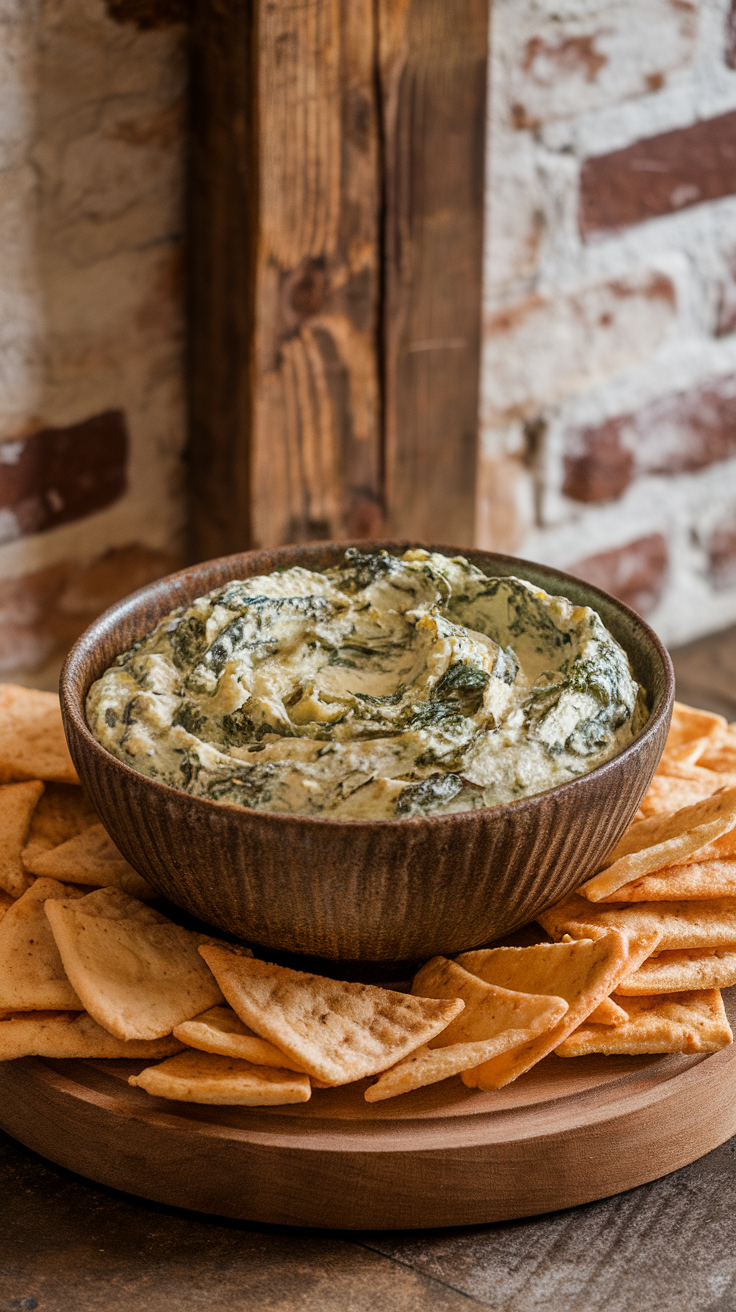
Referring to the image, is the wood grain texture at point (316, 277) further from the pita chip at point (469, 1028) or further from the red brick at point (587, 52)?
the pita chip at point (469, 1028)

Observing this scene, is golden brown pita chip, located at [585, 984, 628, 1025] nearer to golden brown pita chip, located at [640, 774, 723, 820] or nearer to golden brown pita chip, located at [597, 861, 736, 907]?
golden brown pita chip, located at [597, 861, 736, 907]

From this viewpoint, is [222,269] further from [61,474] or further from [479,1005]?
[479,1005]

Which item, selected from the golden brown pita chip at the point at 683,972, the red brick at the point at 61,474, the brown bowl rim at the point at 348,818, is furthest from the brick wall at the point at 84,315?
the golden brown pita chip at the point at 683,972

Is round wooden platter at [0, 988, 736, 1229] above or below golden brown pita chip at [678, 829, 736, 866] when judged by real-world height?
below

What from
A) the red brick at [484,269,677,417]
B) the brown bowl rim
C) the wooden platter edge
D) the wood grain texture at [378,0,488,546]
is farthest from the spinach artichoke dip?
the red brick at [484,269,677,417]

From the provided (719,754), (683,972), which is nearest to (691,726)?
(719,754)

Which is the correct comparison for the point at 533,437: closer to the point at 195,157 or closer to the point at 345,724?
the point at 195,157

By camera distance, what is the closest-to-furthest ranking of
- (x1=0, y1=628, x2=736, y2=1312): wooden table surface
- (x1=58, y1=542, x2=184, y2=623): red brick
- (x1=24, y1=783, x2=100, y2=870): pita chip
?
(x1=0, y1=628, x2=736, y2=1312): wooden table surface < (x1=24, y1=783, x2=100, y2=870): pita chip < (x1=58, y1=542, x2=184, y2=623): red brick
